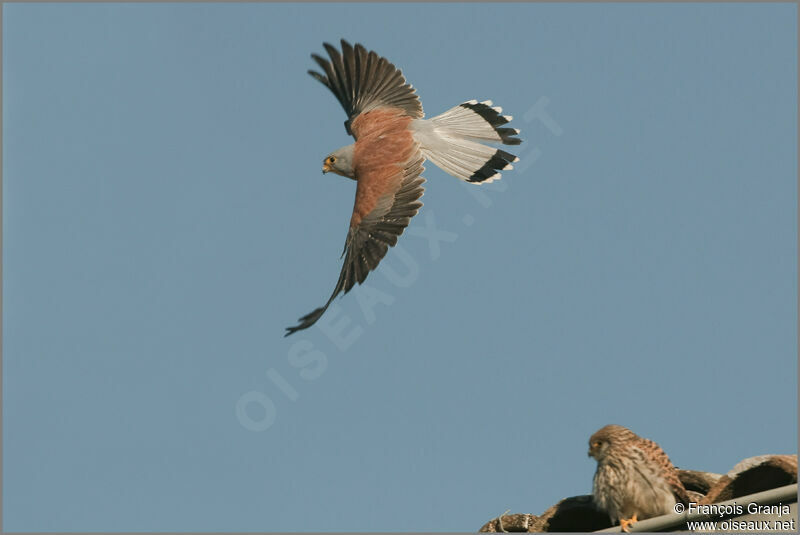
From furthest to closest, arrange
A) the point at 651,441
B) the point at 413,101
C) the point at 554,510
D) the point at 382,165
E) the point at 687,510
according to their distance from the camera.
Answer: the point at 413,101
the point at 382,165
the point at 554,510
the point at 651,441
the point at 687,510

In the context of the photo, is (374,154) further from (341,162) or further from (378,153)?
(341,162)

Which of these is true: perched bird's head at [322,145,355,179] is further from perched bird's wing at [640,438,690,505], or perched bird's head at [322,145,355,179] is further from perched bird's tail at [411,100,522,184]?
perched bird's wing at [640,438,690,505]

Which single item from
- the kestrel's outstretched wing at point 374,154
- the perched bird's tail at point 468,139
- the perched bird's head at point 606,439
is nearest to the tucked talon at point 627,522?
the perched bird's head at point 606,439

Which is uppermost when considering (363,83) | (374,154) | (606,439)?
(363,83)

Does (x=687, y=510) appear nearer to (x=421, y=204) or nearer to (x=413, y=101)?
(x=421, y=204)

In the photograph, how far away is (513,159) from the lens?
32.8ft

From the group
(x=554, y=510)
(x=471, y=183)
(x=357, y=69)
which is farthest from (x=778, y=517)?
(x=357, y=69)

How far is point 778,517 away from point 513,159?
5.40 meters

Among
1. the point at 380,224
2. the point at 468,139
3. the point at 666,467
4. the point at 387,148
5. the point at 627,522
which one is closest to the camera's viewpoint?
the point at 627,522

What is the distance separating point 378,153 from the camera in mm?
9961

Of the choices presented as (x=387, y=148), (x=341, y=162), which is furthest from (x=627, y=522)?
(x=341, y=162)

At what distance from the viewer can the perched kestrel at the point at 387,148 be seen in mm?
Result: 9297

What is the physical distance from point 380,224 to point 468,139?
1.41 m

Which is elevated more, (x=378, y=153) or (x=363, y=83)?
(x=363, y=83)
